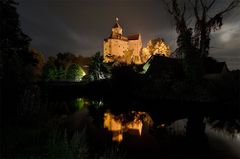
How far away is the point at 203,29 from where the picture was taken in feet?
111

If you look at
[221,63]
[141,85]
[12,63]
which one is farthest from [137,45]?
[12,63]

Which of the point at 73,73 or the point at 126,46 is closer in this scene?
the point at 73,73

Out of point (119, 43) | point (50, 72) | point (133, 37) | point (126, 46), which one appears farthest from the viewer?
point (133, 37)

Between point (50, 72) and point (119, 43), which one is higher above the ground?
point (119, 43)

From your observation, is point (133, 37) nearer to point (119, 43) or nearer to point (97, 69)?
point (119, 43)

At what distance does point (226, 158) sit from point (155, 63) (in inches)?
1663

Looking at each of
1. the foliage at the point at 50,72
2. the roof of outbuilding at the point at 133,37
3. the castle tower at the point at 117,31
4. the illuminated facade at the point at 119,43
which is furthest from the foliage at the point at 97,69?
the roof of outbuilding at the point at 133,37

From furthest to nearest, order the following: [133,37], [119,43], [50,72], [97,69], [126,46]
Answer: [133,37] < [126,46] < [119,43] < [50,72] < [97,69]

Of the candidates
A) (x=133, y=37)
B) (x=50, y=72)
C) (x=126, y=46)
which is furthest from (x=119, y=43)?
(x=50, y=72)

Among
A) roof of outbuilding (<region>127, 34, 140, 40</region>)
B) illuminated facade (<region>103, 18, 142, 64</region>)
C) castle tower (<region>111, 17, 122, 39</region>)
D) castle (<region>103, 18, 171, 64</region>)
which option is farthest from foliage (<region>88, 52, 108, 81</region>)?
roof of outbuilding (<region>127, 34, 140, 40</region>)

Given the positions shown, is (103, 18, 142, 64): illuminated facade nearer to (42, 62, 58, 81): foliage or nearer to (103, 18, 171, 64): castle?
(103, 18, 171, 64): castle

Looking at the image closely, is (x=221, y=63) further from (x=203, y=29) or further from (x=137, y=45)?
(x=137, y=45)

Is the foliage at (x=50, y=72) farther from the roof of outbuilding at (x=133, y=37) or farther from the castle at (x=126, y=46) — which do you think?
the roof of outbuilding at (x=133, y=37)

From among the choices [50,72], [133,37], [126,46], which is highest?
[133,37]
